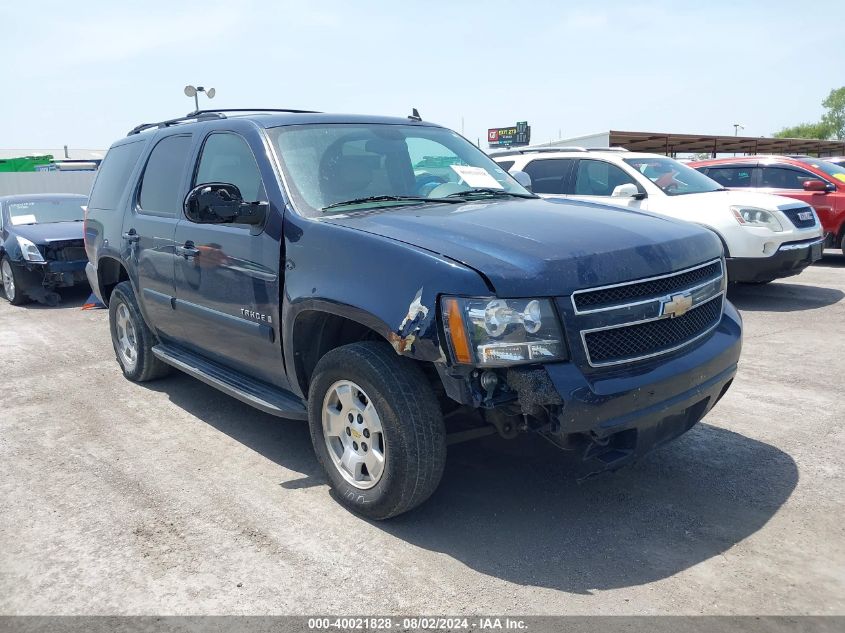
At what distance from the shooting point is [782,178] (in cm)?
1118

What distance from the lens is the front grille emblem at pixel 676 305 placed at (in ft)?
10.5

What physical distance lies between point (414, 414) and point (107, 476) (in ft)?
7.02

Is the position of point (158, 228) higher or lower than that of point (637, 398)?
higher

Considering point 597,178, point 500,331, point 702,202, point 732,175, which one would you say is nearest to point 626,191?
point 597,178

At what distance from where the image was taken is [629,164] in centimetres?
898

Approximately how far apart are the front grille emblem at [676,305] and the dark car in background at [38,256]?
8950 mm

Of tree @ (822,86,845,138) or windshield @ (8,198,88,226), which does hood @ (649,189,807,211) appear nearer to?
windshield @ (8,198,88,226)

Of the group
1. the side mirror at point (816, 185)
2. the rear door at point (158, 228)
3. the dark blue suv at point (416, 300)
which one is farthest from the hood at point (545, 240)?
the side mirror at point (816, 185)

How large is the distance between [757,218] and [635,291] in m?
6.09

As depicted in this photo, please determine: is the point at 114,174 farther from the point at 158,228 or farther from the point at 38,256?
the point at 38,256

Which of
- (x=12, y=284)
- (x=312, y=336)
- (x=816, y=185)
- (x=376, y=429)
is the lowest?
(x=12, y=284)

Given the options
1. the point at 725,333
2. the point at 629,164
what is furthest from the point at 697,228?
the point at 629,164

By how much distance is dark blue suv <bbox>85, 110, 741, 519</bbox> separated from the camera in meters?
2.92

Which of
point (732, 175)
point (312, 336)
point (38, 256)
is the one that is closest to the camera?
point (312, 336)
